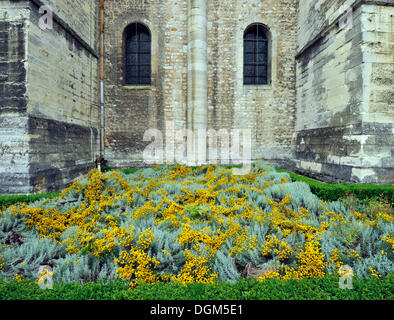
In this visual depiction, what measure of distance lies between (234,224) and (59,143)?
6.08 m

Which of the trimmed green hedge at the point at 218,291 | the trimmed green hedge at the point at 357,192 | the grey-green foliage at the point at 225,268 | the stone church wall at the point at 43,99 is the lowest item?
the grey-green foliage at the point at 225,268

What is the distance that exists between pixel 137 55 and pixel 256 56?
5411mm

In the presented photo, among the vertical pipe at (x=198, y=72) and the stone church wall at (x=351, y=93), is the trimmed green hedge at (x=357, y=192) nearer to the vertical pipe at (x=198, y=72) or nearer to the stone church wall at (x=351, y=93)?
the stone church wall at (x=351, y=93)

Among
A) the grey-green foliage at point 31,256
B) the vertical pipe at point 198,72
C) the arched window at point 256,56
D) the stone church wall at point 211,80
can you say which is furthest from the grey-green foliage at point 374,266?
the arched window at point 256,56

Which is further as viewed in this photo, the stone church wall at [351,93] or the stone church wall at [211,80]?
the stone church wall at [211,80]

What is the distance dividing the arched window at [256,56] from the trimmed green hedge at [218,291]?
948 centimetres

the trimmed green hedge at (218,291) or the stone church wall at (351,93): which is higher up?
the stone church wall at (351,93)

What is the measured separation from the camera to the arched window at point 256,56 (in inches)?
397

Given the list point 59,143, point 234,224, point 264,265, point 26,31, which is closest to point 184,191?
point 234,224

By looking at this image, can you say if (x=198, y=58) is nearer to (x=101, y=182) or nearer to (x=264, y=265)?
(x=101, y=182)

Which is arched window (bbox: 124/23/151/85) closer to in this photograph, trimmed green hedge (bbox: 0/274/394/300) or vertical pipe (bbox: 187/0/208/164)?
vertical pipe (bbox: 187/0/208/164)

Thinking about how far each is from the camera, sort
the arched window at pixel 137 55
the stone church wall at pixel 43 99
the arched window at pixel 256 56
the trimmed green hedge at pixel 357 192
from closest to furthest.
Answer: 1. the trimmed green hedge at pixel 357 192
2. the stone church wall at pixel 43 99
3. the arched window at pixel 137 55
4. the arched window at pixel 256 56

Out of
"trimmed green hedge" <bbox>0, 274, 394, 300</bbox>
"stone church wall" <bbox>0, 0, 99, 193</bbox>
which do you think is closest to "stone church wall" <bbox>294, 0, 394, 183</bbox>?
"trimmed green hedge" <bbox>0, 274, 394, 300</bbox>

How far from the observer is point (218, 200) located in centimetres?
476
